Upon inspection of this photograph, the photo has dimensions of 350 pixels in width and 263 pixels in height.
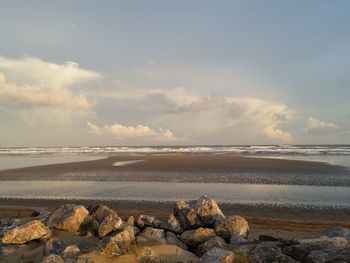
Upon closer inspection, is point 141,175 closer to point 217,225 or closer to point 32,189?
point 32,189

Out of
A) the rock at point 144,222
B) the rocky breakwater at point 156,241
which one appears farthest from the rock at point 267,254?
the rock at point 144,222

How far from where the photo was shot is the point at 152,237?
36.0 ft

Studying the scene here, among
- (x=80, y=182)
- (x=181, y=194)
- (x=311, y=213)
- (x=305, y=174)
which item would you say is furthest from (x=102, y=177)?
(x=311, y=213)

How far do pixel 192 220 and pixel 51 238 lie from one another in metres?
4.29

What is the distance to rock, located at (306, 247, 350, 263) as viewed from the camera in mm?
8320

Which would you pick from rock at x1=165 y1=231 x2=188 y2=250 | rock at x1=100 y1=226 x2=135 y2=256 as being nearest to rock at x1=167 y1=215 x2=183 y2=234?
rock at x1=165 y1=231 x2=188 y2=250

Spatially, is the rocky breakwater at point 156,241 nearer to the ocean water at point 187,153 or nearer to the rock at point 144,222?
the rock at point 144,222

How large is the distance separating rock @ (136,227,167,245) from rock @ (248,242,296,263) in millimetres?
2654

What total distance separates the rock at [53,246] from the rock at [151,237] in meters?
2.10

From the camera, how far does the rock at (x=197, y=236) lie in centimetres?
1095

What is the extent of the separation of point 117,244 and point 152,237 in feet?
4.87

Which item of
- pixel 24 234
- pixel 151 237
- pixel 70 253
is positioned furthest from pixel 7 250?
pixel 151 237

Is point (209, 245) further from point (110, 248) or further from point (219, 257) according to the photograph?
point (110, 248)

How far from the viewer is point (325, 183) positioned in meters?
26.4
